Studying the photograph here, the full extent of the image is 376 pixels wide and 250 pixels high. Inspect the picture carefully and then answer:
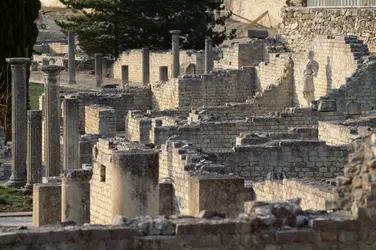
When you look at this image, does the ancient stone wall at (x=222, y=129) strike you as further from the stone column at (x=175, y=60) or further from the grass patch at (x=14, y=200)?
the stone column at (x=175, y=60)

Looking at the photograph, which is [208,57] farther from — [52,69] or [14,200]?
[14,200]

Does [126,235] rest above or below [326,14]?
below

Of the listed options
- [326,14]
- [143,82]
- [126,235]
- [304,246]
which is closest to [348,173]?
[304,246]

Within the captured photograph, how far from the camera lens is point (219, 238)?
538 inches

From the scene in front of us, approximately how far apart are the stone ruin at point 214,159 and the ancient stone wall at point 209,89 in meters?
0.03

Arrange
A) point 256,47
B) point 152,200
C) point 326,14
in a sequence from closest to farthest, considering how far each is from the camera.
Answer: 1. point 152,200
2. point 326,14
3. point 256,47

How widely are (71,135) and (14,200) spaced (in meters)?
1.65

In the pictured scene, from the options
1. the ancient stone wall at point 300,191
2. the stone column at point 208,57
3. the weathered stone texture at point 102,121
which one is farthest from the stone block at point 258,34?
the ancient stone wall at point 300,191

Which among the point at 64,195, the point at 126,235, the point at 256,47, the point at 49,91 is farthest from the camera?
the point at 256,47

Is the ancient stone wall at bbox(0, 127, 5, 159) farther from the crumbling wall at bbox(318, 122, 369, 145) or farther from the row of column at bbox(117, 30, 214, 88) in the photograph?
the row of column at bbox(117, 30, 214, 88)

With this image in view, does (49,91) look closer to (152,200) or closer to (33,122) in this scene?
(33,122)

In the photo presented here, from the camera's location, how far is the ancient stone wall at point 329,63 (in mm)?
36500

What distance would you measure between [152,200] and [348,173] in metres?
5.16

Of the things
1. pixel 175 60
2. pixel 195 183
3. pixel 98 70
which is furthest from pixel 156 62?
pixel 195 183
